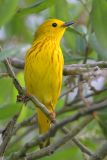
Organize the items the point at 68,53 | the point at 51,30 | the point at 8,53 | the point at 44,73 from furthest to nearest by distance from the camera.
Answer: the point at 51,30 < the point at 68,53 < the point at 44,73 < the point at 8,53

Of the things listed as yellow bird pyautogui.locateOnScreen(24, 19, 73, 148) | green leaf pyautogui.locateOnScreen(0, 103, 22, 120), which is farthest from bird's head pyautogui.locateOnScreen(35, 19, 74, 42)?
green leaf pyautogui.locateOnScreen(0, 103, 22, 120)

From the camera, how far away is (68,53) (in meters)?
4.47

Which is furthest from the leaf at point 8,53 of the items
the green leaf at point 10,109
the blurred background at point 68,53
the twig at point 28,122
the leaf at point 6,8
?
the twig at point 28,122

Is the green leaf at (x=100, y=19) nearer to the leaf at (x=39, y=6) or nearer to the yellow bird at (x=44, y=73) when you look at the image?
the leaf at (x=39, y=6)

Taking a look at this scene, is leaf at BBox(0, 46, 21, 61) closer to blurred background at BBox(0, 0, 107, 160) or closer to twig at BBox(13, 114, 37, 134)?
blurred background at BBox(0, 0, 107, 160)

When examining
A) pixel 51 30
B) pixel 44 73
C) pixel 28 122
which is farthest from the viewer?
pixel 51 30

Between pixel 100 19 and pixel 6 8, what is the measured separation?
62 cm

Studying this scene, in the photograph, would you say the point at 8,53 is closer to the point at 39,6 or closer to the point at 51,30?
the point at 39,6

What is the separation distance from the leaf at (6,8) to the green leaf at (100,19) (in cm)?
50

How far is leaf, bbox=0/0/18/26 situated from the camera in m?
3.14

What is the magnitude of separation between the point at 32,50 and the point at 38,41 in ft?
0.99

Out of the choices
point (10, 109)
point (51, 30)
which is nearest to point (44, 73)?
point (51, 30)

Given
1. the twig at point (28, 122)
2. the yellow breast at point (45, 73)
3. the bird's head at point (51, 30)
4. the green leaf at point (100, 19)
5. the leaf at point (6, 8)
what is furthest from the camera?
the bird's head at point (51, 30)

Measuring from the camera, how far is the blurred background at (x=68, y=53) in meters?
2.87
